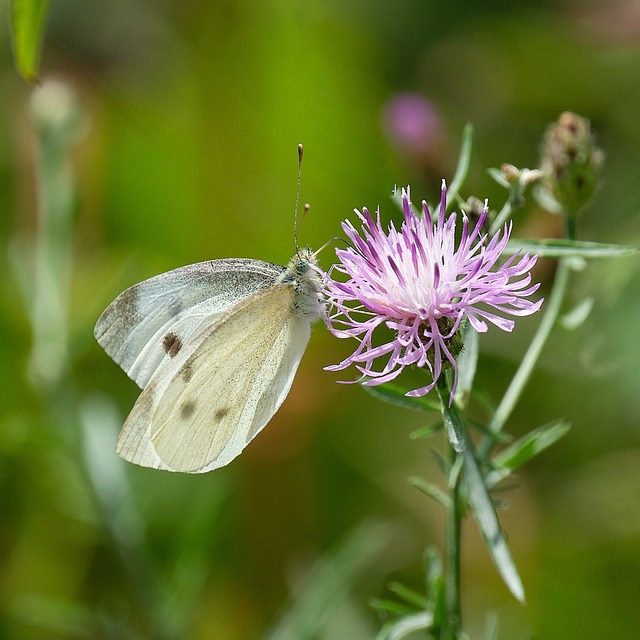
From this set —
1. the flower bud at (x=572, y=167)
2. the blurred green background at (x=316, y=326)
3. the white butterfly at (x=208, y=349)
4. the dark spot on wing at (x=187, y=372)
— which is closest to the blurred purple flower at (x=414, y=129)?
the blurred green background at (x=316, y=326)

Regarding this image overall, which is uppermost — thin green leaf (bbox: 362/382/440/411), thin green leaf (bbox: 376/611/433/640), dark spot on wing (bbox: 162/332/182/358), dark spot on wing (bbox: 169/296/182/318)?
dark spot on wing (bbox: 169/296/182/318)

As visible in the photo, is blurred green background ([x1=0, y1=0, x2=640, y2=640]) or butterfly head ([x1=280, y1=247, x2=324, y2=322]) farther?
blurred green background ([x1=0, y1=0, x2=640, y2=640])

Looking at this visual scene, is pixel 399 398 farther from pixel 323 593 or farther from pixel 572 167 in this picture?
pixel 323 593

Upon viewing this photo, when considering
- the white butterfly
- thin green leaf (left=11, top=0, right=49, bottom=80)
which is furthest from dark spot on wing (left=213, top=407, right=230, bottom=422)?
thin green leaf (left=11, top=0, right=49, bottom=80)

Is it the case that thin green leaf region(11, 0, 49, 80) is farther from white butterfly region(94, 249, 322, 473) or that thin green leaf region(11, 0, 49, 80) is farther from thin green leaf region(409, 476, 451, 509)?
thin green leaf region(409, 476, 451, 509)

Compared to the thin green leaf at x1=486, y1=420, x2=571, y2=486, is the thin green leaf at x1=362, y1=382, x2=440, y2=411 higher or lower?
the thin green leaf at x1=362, y1=382, x2=440, y2=411

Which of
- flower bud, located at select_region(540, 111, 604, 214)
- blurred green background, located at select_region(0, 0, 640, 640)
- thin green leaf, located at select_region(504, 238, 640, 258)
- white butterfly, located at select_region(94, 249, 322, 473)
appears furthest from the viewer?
blurred green background, located at select_region(0, 0, 640, 640)

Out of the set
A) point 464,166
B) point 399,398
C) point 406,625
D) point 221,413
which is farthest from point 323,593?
point 464,166
